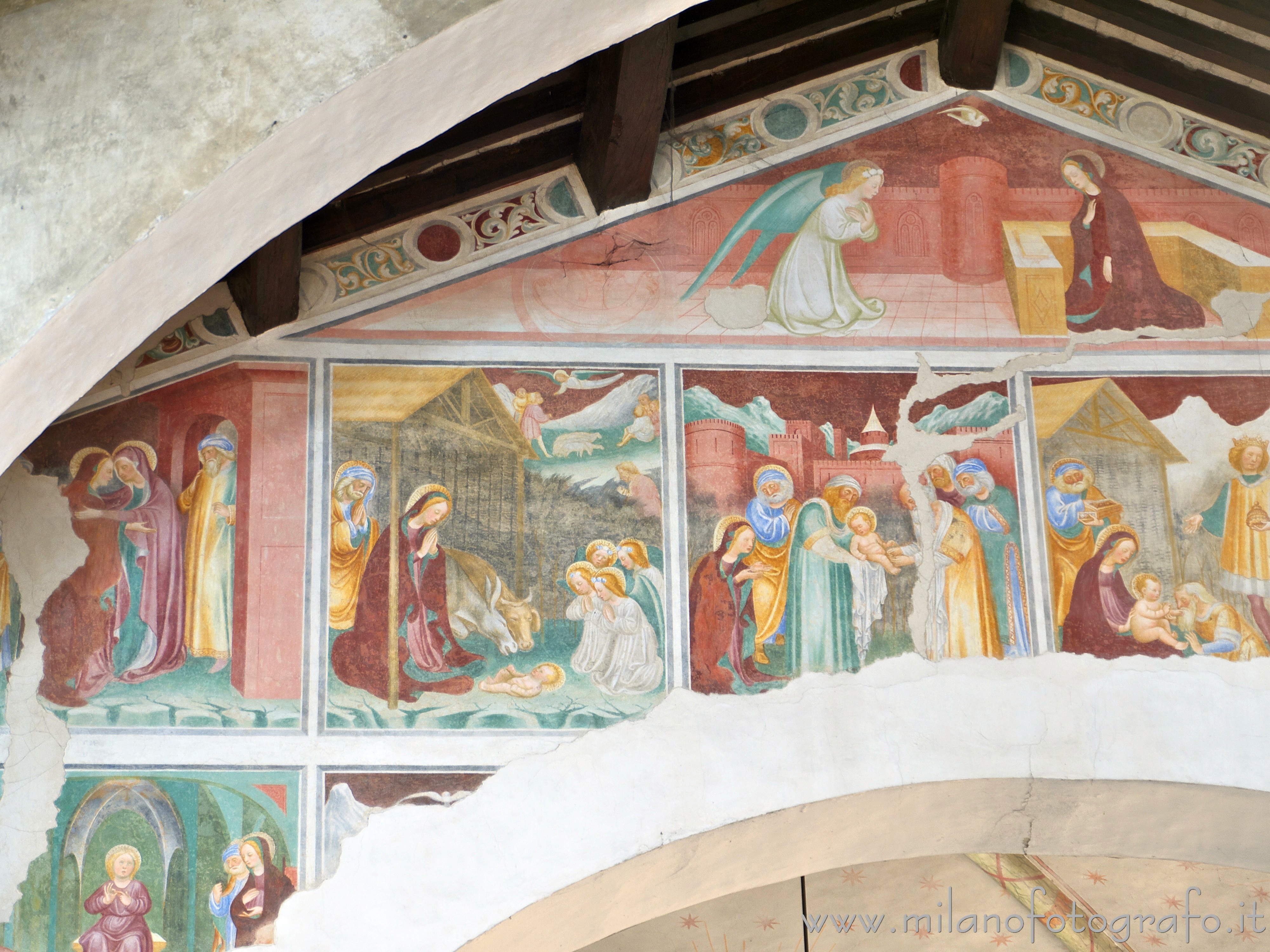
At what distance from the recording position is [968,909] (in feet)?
27.7

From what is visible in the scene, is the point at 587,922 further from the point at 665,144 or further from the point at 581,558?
the point at 665,144

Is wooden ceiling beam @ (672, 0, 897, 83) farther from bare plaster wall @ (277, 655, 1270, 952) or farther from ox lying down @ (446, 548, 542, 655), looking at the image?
bare plaster wall @ (277, 655, 1270, 952)

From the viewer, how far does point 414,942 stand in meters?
4.96

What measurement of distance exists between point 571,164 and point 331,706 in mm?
2293

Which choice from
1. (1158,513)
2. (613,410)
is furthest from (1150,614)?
(613,410)

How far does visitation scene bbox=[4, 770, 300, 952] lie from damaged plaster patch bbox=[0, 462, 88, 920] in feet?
0.16

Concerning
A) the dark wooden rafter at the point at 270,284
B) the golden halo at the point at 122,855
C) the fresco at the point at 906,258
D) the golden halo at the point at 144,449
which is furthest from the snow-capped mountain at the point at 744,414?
the golden halo at the point at 122,855

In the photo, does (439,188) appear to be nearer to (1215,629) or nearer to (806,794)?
(806,794)

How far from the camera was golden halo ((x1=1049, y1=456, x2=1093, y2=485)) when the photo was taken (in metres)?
5.70

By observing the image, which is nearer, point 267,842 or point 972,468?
point 267,842

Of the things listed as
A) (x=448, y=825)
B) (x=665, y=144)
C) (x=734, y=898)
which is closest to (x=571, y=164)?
(x=665, y=144)

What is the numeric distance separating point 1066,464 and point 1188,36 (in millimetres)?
1778

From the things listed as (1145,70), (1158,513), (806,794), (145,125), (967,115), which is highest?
(1145,70)

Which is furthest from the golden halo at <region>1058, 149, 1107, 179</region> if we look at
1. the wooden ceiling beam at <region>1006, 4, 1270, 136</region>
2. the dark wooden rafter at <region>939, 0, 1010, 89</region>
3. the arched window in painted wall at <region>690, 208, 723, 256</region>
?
the arched window in painted wall at <region>690, 208, 723, 256</region>
